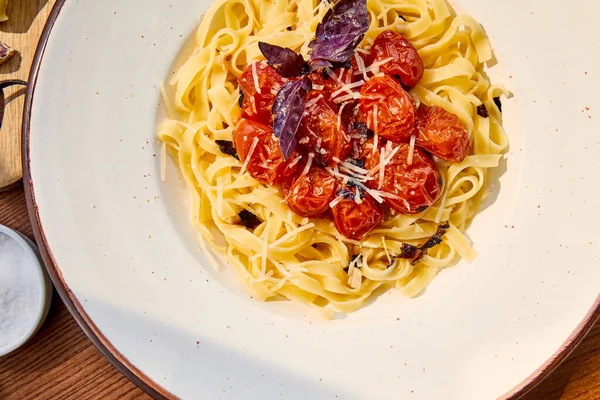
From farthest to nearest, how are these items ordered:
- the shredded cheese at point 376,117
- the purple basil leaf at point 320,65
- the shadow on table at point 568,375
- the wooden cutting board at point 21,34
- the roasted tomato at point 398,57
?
the wooden cutting board at point 21,34, the shadow on table at point 568,375, the roasted tomato at point 398,57, the shredded cheese at point 376,117, the purple basil leaf at point 320,65

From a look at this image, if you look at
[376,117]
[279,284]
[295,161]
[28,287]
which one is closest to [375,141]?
[376,117]

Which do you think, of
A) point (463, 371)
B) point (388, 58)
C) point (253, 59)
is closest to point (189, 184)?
point (253, 59)

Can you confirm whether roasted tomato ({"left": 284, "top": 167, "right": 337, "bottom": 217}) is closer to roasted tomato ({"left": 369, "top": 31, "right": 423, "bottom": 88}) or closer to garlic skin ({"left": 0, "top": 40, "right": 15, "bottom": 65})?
roasted tomato ({"left": 369, "top": 31, "right": 423, "bottom": 88})

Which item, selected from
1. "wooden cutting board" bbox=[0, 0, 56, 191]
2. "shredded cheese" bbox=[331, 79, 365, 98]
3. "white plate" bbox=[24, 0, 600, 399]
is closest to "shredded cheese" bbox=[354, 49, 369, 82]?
"shredded cheese" bbox=[331, 79, 365, 98]

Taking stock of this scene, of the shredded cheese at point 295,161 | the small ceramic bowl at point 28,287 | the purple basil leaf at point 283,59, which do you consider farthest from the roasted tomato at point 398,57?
the small ceramic bowl at point 28,287

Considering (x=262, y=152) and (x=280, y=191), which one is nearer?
(x=262, y=152)

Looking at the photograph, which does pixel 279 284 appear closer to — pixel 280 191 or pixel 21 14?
pixel 280 191

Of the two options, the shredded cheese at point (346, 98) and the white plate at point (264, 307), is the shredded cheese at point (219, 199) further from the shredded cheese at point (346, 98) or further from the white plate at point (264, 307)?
the shredded cheese at point (346, 98)
